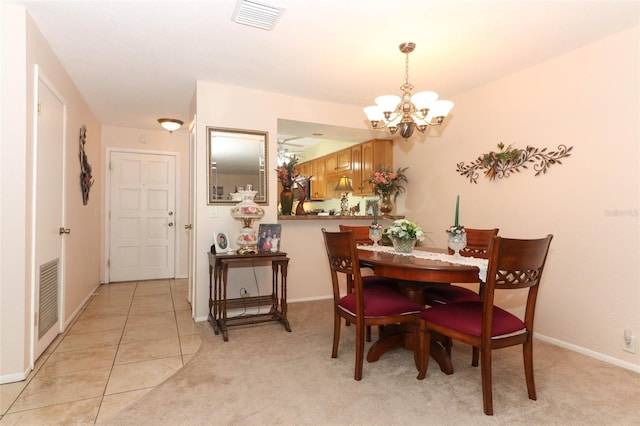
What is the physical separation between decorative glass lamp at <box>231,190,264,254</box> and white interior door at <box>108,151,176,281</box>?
2.74 m

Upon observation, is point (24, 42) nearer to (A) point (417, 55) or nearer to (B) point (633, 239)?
(A) point (417, 55)

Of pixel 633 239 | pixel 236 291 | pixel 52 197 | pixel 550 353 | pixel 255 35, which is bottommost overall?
pixel 550 353

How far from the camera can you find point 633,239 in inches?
97.3

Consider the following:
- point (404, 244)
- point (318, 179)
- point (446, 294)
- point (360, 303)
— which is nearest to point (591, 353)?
point (446, 294)

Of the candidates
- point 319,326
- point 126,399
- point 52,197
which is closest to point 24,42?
point 52,197

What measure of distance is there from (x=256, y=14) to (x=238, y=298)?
2623mm

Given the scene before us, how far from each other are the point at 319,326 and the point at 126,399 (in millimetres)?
1717

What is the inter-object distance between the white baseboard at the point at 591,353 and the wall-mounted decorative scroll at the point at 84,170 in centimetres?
486

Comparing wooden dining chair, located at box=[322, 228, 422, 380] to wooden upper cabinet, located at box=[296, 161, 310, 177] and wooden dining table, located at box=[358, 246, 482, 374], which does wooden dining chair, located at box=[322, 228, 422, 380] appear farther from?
wooden upper cabinet, located at box=[296, 161, 310, 177]

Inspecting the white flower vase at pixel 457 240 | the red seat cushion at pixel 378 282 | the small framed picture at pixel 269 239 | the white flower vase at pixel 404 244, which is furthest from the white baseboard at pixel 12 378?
the white flower vase at pixel 457 240

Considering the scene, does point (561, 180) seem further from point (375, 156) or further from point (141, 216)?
point (141, 216)

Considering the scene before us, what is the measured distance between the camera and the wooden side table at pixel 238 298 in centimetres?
311

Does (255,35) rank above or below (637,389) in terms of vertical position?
above

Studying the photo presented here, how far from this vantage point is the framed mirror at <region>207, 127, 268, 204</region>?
3523mm
